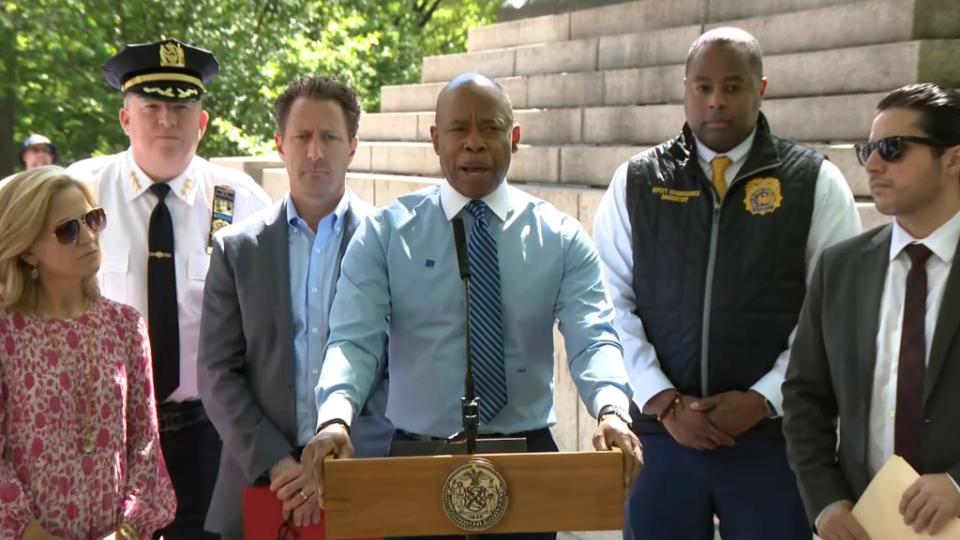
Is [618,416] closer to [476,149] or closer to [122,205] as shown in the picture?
[476,149]

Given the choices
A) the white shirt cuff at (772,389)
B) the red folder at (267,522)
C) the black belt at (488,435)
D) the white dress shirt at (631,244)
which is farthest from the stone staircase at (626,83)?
the red folder at (267,522)

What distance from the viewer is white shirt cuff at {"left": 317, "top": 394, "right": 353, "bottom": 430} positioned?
2.97 meters

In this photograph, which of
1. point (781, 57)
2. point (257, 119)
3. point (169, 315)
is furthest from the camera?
point (257, 119)

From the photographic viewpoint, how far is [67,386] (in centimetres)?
366

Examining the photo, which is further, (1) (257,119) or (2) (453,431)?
(1) (257,119)

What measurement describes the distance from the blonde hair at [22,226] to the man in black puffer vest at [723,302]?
81.6 inches

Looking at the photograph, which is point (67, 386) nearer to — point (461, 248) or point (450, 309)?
point (450, 309)

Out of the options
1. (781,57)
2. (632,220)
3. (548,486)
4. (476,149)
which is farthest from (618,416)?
(781,57)

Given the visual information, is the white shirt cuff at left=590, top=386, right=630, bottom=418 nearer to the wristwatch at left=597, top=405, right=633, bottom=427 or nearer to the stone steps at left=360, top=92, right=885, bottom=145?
the wristwatch at left=597, top=405, right=633, bottom=427

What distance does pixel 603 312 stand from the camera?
134 inches

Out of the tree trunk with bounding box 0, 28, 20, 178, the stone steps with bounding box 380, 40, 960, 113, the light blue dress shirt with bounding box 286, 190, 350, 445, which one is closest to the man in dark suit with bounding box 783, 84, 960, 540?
the light blue dress shirt with bounding box 286, 190, 350, 445

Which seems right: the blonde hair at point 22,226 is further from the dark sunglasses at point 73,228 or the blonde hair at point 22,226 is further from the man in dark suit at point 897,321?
the man in dark suit at point 897,321

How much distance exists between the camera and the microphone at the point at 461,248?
3.10 metres

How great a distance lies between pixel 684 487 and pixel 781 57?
390cm
